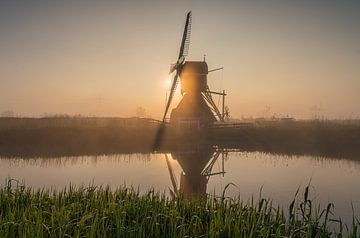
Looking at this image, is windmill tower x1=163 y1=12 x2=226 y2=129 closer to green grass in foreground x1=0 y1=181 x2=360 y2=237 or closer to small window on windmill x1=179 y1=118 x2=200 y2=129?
small window on windmill x1=179 y1=118 x2=200 y2=129

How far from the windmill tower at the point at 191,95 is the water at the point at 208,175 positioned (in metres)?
9.58

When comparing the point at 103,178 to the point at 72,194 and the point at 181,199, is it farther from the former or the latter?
the point at 181,199

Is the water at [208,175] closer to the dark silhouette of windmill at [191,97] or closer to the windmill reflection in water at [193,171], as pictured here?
the windmill reflection in water at [193,171]

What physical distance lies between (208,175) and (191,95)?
16.6 meters

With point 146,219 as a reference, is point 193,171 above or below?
below

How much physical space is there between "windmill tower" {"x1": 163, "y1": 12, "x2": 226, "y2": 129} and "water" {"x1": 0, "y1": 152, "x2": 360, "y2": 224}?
9.58 metres

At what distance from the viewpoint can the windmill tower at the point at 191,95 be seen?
34.7 m

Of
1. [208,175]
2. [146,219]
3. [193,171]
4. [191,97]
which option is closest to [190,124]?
[191,97]

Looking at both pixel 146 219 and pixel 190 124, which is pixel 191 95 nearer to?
pixel 190 124

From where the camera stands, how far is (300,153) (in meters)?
29.2

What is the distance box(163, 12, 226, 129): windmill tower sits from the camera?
34688mm

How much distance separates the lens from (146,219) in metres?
5.97

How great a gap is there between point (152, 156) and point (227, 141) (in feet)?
38.5

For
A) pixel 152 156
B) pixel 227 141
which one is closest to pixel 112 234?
pixel 152 156
